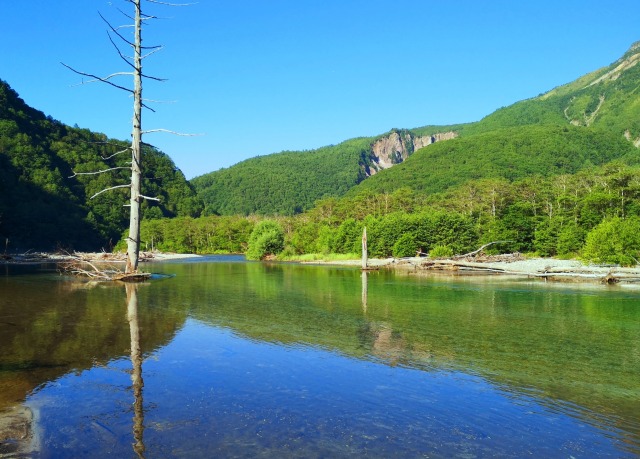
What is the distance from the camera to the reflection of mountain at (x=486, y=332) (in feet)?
30.4

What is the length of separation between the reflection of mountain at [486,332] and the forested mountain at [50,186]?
7172cm

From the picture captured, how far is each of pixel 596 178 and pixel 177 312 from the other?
8620 cm

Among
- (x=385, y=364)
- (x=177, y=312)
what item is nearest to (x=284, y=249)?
(x=177, y=312)

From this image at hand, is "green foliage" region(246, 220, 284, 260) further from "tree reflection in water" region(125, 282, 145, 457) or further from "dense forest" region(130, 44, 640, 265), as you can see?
"tree reflection in water" region(125, 282, 145, 457)

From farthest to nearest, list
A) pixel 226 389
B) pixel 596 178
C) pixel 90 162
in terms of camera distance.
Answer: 1. pixel 90 162
2. pixel 596 178
3. pixel 226 389

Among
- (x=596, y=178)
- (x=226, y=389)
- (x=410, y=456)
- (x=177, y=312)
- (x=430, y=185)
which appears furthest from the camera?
(x=430, y=185)

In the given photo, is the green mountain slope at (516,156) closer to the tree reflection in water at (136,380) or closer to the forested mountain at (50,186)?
the forested mountain at (50,186)

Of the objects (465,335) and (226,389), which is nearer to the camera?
(226,389)

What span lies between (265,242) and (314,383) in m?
77.3

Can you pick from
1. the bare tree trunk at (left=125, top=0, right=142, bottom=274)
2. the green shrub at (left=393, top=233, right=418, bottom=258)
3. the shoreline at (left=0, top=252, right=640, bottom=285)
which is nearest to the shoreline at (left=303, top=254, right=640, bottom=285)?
the shoreline at (left=0, top=252, right=640, bottom=285)

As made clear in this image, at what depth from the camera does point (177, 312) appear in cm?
1762

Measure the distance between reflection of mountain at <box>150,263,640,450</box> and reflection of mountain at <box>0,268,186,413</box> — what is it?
238cm

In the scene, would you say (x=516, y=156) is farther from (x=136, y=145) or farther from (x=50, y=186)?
(x=136, y=145)

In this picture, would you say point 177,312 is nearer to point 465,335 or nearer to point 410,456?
point 465,335
